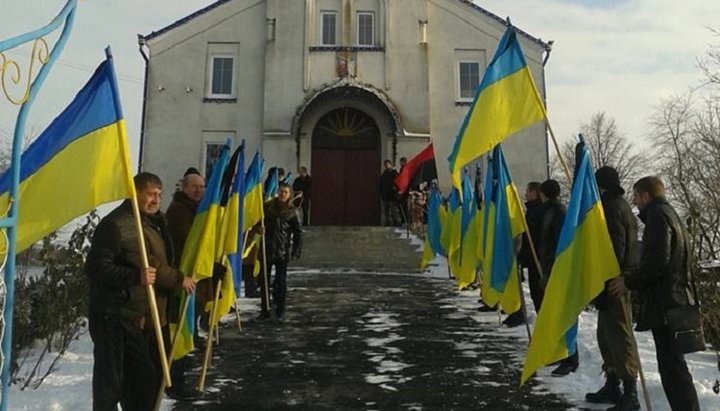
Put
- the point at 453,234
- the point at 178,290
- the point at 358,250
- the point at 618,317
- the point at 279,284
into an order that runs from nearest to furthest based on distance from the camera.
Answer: the point at 178,290 → the point at 618,317 → the point at 279,284 → the point at 453,234 → the point at 358,250

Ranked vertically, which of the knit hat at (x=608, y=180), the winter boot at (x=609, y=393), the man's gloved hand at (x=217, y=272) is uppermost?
the knit hat at (x=608, y=180)

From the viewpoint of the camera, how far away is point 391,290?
12.6 meters

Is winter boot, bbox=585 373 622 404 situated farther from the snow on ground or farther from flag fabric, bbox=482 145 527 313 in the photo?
flag fabric, bbox=482 145 527 313

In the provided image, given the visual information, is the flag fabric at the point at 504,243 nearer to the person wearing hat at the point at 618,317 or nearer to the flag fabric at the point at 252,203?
the person wearing hat at the point at 618,317

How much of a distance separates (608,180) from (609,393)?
1.99m

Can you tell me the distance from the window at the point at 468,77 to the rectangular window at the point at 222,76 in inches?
345

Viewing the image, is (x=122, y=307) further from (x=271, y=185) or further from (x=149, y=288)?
(x=271, y=185)

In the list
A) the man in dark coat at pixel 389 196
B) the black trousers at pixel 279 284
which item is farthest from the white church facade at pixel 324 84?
the black trousers at pixel 279 284

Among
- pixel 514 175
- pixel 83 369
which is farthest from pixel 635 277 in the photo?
pixel 514 175

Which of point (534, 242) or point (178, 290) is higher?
point (534, 242)

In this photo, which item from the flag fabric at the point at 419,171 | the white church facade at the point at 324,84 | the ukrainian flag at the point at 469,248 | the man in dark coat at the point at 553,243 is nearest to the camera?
the man in dark coat at the point at 553,243

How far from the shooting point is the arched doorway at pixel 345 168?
23.2 m

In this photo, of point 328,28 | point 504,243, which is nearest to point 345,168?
point 328,28

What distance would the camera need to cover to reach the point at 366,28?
23.6 metres
